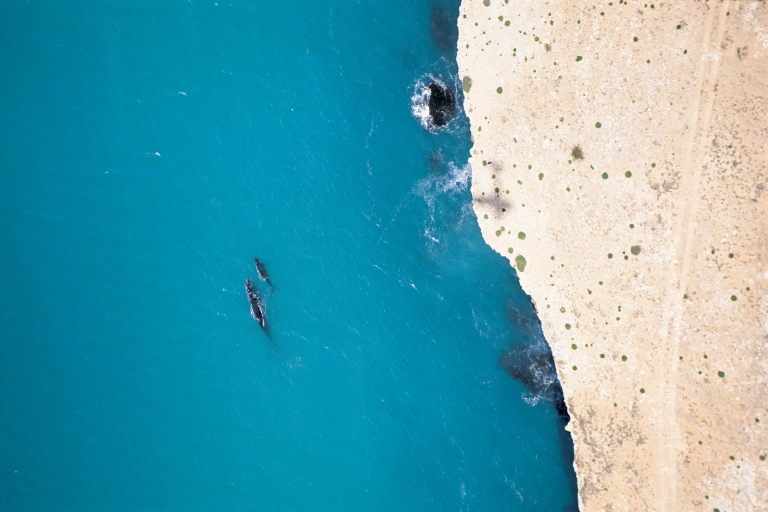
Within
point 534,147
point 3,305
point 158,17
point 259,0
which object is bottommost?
point 3,305

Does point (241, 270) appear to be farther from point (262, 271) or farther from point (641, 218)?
point (641, 218)

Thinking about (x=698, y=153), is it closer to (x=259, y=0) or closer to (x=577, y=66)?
(x=577, y=66)

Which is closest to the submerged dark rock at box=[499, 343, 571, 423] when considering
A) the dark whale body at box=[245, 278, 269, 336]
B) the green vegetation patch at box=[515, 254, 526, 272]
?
the green vegetation patch at box=[515, 254, 526, 272]

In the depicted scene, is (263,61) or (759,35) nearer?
(759,35)

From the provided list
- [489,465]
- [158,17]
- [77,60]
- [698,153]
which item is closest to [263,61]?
[158,17]

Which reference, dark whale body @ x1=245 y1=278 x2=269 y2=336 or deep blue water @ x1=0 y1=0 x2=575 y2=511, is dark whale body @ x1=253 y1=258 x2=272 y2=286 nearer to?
deep blue water @ x1=0 y1=0 x2=575 y2=511

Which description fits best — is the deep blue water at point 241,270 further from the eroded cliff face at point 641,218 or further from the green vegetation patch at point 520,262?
the eroded cliff face at point 641,218
